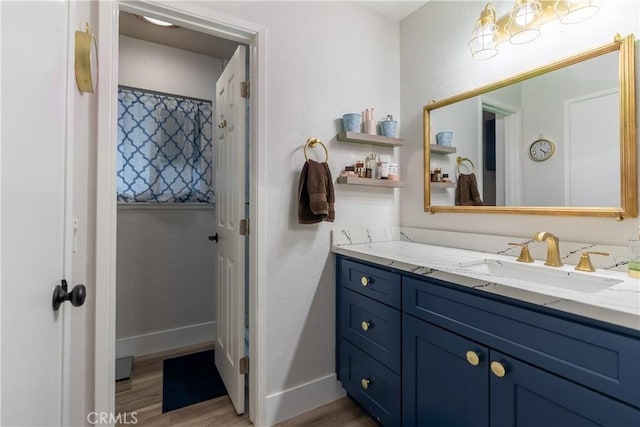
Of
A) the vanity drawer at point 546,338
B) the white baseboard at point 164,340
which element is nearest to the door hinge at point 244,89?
the vanity drawer at point 546,338

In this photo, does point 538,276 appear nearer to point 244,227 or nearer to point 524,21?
point 524,21

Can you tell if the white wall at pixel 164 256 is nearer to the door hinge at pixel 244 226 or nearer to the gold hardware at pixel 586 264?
the door hinge at pixel 244 226

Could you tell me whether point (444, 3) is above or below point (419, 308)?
above

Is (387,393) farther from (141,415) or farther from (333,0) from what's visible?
(333,0)

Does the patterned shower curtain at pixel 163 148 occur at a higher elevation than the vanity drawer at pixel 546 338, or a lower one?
higher

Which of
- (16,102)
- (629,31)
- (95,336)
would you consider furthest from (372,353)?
(629,31)

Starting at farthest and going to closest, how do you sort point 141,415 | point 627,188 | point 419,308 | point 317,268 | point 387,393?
point 317,268, point 141,415, point 387,393, point 419,308, point 627,188

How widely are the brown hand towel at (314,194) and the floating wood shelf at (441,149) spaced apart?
715mm

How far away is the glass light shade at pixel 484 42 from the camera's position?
154 centimetres

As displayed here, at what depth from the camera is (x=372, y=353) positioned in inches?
59.5

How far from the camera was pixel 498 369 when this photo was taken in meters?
0.96

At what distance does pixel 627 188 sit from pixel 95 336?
2147 mm

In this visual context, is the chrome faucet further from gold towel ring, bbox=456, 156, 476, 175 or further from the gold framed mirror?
gold towel ring, bbox=456, 156, 476, 175

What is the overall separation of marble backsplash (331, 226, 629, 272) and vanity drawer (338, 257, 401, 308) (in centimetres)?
19
